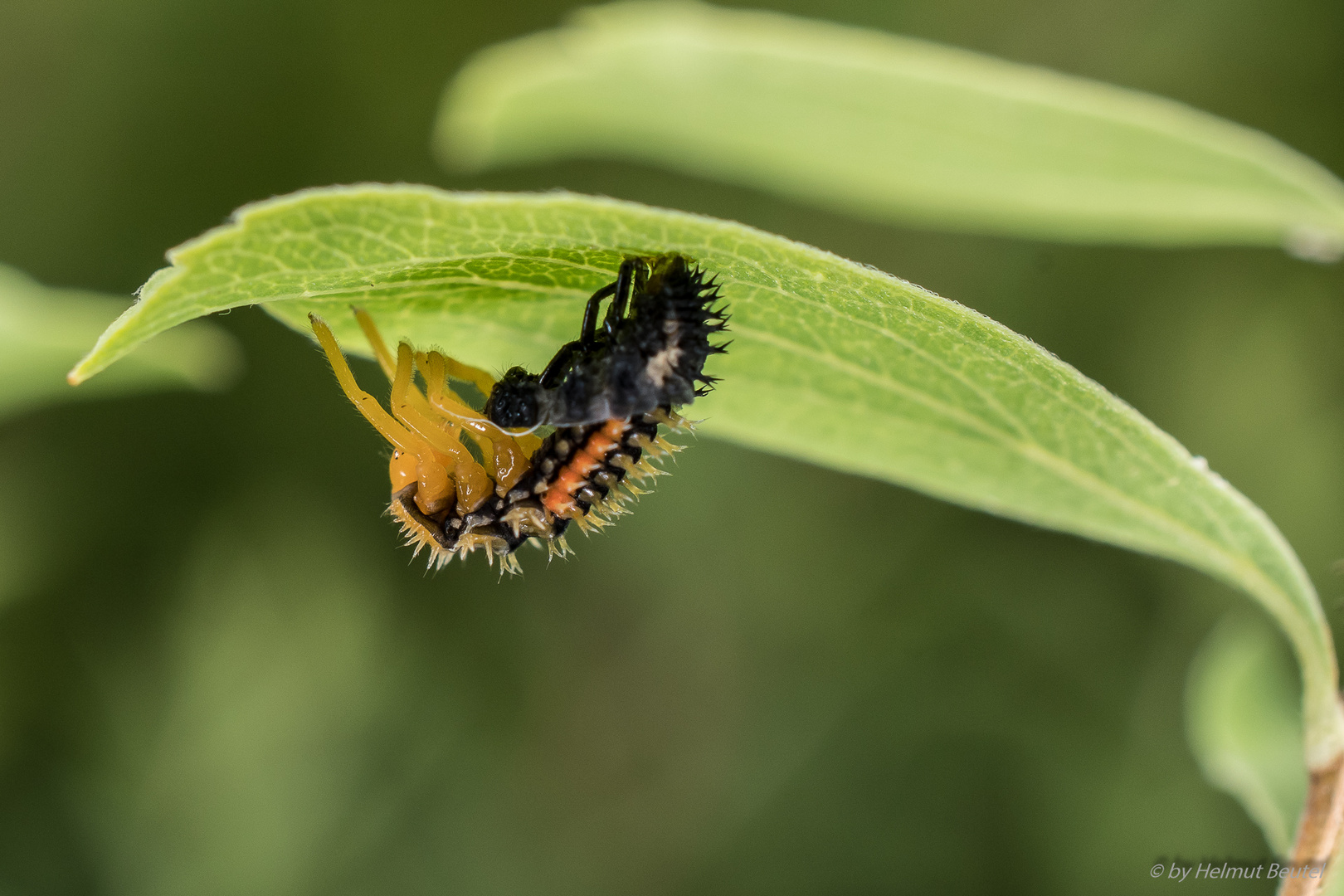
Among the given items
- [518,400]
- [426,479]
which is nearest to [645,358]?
[518,400]

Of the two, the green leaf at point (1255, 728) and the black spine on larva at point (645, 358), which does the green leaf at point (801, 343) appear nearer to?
the black spine on larva at point (645, 358)

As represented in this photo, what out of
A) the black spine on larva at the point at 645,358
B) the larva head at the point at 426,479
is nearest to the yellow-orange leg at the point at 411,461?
the larva head at the point at 426,479

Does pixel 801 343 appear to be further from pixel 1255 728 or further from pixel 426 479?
pixel 1255 728

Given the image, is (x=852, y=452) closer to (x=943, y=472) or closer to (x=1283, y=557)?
(x=943, y=472)

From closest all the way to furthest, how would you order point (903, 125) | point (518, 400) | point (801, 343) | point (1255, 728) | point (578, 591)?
point (801, 343) < point (518, 400) < point (903, 125) < point (1255, 728) < point (578, 591)

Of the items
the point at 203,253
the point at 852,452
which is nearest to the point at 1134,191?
the point at 852,452

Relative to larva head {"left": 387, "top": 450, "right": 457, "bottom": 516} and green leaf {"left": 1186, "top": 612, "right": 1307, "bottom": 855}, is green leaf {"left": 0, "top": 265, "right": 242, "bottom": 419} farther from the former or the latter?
green leaf {"left": 1186, "top": 612, "right": 1307, "bottom": 855}
